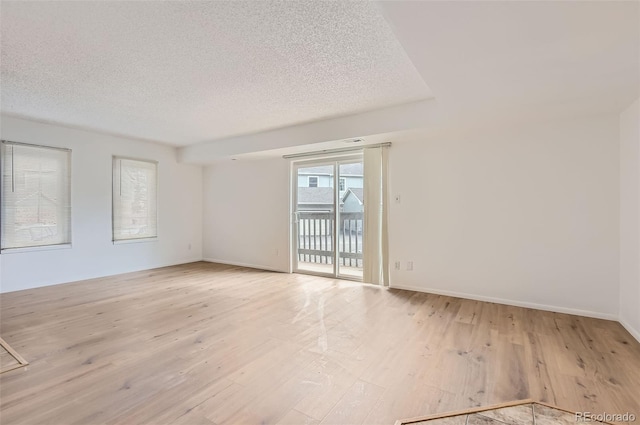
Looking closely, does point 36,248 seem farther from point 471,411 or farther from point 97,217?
point 471,411

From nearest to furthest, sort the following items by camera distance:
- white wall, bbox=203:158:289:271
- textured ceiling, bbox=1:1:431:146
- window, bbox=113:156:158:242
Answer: textured ceiling, bbox=1:1:431:146 → window, bbox=113:156:158:242 → white wall, bbox=203:158:289:271

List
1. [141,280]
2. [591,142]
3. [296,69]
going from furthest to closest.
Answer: [141,280]
[591,142]
[296,69]

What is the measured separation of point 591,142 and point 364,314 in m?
3.12

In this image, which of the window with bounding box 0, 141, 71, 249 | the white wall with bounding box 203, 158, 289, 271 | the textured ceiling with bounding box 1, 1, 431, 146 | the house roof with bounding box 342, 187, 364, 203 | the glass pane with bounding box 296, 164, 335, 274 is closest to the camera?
the textured ceiling with bounding box 1, 1, 431, 146

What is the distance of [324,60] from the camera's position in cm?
242

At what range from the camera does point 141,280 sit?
473 cm

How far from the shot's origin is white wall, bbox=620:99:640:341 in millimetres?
2633

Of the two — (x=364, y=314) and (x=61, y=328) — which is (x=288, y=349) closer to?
(x=364, y=314)

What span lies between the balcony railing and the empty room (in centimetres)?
4

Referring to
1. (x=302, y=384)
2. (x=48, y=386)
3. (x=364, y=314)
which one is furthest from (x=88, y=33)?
(x=364, y=314)

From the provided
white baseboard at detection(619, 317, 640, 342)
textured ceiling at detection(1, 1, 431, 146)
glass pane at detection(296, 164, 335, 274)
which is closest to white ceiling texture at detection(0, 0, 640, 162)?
textured ceiling at detection(1, 1, 431, 146)

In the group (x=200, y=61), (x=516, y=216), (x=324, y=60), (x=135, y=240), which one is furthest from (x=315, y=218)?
(x=135, y=240)

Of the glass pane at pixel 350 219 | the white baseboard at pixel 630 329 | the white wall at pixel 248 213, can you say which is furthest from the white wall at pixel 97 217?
the white baseboard at pixel 630 329

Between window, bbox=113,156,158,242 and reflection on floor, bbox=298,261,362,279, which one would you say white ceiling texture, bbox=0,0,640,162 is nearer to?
window, bbox=113,156,158,242
